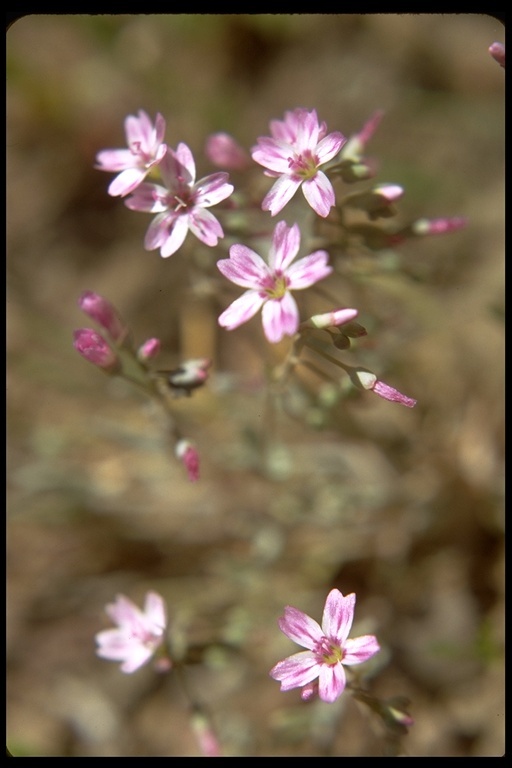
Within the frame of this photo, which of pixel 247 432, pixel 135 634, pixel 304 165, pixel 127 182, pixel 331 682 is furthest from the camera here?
pixel 247 432

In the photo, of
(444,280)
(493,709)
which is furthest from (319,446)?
(493,709)

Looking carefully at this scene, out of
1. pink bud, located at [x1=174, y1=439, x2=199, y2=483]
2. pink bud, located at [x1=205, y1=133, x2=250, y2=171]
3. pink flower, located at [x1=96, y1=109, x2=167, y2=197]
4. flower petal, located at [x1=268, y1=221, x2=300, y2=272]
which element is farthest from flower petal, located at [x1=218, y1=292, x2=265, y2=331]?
pink bud, located at [x1=205, y1=133, x2=250, y2=171]

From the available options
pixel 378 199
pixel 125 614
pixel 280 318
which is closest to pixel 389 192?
pixel 378 199

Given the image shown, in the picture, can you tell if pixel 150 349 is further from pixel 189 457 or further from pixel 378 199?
pixel 378 199

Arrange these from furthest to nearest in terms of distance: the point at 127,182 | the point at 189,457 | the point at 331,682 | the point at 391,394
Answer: the point at 189,457, the point at 127,182, the point at 391,394, the point at 331,682

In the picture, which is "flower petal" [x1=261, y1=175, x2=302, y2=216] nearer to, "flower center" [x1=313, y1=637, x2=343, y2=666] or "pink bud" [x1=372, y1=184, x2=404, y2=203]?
"pink bud" [x1=372, y1=184, x2=404, y2=203]

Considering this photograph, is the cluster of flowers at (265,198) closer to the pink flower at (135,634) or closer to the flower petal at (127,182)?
the flower petal at (127,182)

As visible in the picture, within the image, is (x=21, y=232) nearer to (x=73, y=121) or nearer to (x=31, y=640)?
(x=73, y=121)

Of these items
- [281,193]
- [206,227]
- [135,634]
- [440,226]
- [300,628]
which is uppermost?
[281,193]
